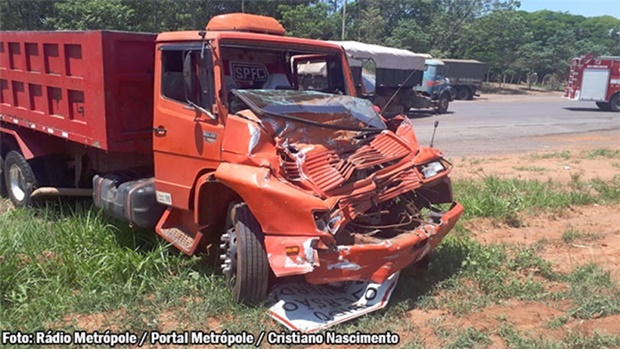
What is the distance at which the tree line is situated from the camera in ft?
75.6

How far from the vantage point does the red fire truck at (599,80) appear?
27.1m

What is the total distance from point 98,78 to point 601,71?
27807 mm

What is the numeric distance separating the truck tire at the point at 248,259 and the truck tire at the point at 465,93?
108 feet

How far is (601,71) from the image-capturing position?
2733 cm

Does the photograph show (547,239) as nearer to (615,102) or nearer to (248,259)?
(248,259)

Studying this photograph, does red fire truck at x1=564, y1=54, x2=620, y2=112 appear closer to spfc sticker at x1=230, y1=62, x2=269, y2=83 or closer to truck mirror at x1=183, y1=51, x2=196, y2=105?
spfc sticker at x1=230, y1=62, x2=269, y2=83

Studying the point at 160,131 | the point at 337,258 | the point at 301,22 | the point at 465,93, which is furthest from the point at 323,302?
the point at 465,93

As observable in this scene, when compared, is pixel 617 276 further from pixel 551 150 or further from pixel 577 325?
pixel 551 150

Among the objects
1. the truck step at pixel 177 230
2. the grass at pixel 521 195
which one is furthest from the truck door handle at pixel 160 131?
the grass at pixel 521 195

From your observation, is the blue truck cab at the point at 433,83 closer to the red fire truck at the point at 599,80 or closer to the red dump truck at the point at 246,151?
the red fire truck at the point at 599,80

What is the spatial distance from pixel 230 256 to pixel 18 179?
4.34m

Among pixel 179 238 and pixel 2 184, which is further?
pixel 2 184

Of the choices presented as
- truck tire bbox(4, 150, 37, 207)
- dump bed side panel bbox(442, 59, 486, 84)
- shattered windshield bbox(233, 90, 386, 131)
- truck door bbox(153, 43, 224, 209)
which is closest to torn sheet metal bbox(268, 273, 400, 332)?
truck door bbox(153, 43, 224, 209)

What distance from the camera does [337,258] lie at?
3900mm
